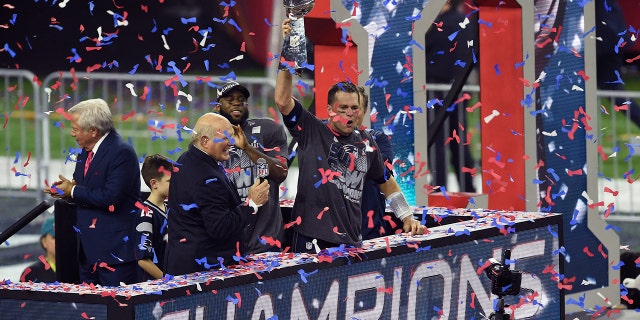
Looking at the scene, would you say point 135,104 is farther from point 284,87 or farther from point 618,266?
point 284,87

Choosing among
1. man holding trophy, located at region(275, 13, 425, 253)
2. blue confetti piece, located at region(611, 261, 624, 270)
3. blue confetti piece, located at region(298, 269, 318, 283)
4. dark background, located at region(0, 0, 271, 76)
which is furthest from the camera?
dark background, located at region(0, 0, 271, 76)

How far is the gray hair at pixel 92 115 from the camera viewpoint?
9.48 m

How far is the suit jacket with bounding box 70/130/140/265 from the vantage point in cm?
945

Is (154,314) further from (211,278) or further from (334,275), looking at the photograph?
(334,275)

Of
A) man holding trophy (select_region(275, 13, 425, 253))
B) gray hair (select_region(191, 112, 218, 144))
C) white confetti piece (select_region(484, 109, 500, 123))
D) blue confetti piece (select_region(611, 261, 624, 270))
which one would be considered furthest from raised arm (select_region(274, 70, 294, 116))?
blue confetti piece (select_region(611, 261, 624, 270))

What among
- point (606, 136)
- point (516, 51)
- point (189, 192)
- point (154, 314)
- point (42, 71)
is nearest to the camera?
point (154, 314)

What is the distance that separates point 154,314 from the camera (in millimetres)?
7641

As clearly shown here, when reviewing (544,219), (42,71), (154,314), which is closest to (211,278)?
(154,314)

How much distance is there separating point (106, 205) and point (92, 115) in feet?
1.86

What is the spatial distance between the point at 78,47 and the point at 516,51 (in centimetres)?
2090

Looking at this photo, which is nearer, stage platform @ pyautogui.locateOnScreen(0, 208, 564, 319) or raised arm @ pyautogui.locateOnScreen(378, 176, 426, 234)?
stage platform @ pyautogui.locateOnScreen(0, 208, 564, 319)

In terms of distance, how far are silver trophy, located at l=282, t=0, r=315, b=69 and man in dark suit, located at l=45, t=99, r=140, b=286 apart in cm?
138

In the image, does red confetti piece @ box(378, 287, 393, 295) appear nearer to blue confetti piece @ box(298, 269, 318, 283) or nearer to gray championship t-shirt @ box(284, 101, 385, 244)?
gray championship t-shirt @ box(284, 101, 385, 244)

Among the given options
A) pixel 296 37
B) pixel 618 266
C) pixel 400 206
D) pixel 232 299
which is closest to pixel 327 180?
pixel 400 206
